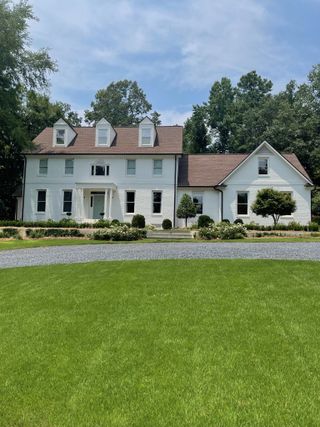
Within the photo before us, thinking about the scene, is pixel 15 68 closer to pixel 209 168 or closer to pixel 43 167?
pixel 43 167

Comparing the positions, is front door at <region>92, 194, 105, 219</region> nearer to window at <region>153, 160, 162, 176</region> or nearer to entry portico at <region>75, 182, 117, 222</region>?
entry portico at <region>75, 182, 117, 222</region>

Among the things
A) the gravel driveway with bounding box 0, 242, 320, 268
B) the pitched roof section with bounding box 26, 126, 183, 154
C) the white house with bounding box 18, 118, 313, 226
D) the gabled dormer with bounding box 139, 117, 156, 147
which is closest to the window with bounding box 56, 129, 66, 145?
the white house with bounding box 18, 118, 313, 226

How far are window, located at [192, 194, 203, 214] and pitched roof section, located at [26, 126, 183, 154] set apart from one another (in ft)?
12.0

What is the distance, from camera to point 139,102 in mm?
67688

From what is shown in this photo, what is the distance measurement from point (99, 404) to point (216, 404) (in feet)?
3.26

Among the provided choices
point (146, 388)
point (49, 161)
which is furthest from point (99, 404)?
point (49, 161)

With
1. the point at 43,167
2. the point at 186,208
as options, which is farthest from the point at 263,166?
the point at 43,167

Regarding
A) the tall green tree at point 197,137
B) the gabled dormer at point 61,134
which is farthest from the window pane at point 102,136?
the tall green tree at point 197,137

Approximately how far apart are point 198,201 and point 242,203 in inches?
129

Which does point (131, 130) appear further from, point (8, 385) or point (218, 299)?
point (8, 385)

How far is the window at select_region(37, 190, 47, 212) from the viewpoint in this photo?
3195 cm

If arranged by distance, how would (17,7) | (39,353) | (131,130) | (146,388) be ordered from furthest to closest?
(131,130)
(17,7)
(39,353)
(146,388)

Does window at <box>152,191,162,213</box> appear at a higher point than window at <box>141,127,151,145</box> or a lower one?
lower

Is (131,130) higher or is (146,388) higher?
(131,130)
